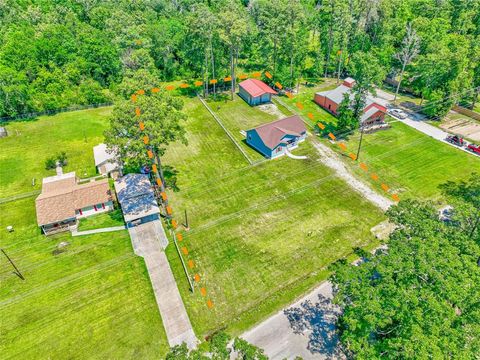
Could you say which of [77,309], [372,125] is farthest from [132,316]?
[372,125]

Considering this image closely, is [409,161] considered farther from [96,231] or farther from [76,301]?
[76,301]

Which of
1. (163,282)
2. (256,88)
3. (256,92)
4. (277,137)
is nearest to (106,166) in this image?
(163,282)

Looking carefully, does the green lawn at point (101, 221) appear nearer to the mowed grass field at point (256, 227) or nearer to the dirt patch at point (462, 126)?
the mowed grass field at point (256, 227)

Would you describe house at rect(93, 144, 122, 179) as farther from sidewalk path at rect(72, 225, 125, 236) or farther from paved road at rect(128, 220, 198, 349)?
paved road at rect(128, 220, 198, 349)

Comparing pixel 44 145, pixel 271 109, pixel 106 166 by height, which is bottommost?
pixel 44 145

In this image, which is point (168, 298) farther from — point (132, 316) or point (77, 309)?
point (77, 309)

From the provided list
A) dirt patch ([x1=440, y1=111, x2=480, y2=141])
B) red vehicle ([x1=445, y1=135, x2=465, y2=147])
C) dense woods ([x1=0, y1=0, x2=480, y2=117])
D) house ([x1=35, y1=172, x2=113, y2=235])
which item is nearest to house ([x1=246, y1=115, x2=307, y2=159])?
dense woods ([x1=0, y1=0, x2=480, y2=117])

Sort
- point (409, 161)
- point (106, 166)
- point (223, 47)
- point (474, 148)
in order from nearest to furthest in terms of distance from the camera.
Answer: point (106, 166), point (409, 161), point (474, 148), point (223, 47)
